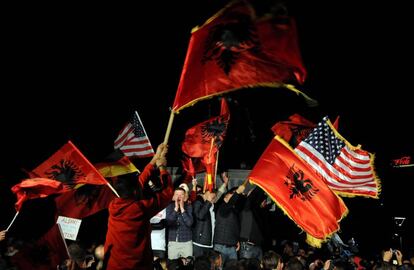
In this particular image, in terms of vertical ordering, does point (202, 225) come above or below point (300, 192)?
below

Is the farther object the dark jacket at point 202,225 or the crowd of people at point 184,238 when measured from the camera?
the dark jacket at point 202,225

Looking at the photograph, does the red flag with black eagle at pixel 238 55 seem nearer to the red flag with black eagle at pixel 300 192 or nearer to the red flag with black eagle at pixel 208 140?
the red flag with black eagle at pixel 300 192

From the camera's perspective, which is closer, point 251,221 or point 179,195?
point 179,195

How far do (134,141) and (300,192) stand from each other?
5.35 meters

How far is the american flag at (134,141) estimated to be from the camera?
11.6 metres

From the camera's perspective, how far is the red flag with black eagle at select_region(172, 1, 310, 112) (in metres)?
5.65

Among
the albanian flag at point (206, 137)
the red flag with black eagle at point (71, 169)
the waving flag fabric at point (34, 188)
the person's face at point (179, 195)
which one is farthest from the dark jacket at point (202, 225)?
the waving flag fabric at point (34, 188)

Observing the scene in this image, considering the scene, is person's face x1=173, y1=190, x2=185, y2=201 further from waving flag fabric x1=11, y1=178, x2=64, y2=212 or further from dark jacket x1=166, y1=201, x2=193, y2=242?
waving flag fabric x1=11, y1=178, x2=64, y2=212

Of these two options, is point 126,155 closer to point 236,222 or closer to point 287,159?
point 236,222

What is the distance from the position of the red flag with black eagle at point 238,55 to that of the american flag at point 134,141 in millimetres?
5672

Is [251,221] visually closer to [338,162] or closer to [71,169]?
[338,162]

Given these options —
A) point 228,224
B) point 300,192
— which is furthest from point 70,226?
point 300,192

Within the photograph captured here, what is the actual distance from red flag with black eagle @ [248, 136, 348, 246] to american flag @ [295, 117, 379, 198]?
0.39 meters

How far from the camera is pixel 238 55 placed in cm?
600
